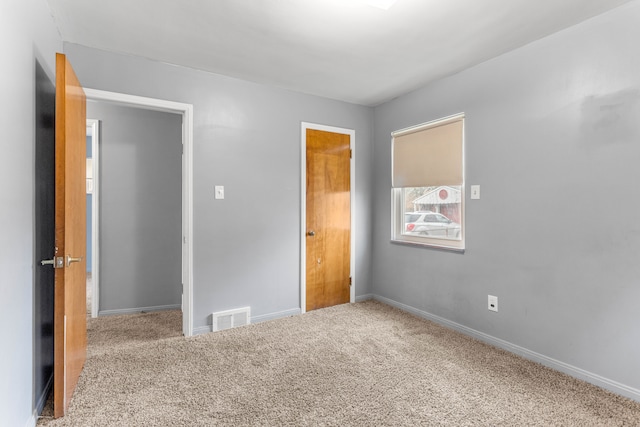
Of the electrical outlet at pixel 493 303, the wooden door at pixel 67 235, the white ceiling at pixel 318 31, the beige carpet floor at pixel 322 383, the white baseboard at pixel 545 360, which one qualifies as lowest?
the beige carpet floor at pixel 322 383

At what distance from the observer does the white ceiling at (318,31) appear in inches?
80.3

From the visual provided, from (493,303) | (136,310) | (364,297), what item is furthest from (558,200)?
(136,310)

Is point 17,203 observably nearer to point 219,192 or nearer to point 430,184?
point 219,192

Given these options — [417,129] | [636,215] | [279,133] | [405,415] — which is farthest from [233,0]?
[636,215]

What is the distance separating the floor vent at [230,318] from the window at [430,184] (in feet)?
6.06

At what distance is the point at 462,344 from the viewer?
2.76m

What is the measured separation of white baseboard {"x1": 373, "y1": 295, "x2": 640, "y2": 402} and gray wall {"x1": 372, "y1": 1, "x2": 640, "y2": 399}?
15 millimetres

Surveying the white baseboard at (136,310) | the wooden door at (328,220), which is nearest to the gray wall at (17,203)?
the white baseboard at (136,310)

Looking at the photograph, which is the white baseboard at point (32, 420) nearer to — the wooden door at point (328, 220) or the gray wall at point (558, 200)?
the wooden door at point (328, 220)

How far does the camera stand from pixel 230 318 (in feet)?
10.4

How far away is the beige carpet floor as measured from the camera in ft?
5.96

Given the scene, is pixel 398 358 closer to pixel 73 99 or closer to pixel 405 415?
pixel 405 415

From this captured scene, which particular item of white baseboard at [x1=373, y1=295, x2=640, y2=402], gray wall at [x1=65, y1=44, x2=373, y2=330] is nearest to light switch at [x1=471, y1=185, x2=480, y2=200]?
white baseboard at [x1=373, y1=295, x2=640, y2=402]

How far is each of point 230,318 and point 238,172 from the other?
141cm
